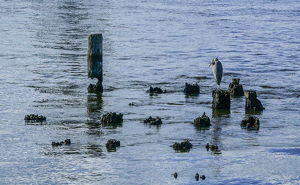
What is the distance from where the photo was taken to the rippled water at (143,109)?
10500 millimetres

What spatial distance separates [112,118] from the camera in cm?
1409

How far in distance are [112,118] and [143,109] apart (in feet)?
7.38

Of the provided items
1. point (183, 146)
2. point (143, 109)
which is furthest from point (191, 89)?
point (183, 146)

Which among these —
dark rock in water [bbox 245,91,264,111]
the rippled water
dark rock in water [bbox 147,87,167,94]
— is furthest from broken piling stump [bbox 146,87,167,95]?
dark rock in water [bbox 245,91,264,111]

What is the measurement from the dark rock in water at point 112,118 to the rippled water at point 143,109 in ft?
0.67

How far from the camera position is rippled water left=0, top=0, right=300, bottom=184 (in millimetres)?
10500

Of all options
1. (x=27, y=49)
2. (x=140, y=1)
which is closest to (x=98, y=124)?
(x=27, y=49)

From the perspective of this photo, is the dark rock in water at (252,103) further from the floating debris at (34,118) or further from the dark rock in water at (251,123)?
the floating debris at (34,118)

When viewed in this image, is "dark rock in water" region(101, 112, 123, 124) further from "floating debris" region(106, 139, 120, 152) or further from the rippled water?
"floating debris" region(106, 139, 120, 152)

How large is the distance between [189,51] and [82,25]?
55.8 feet

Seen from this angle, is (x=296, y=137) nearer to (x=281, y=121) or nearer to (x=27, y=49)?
(x=281, y=121)

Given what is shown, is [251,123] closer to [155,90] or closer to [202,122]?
[202,122]

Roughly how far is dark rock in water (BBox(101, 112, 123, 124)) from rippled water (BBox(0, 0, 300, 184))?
20cm

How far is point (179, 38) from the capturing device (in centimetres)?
3900
